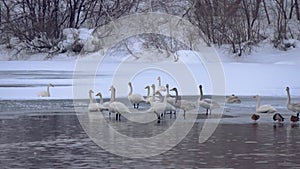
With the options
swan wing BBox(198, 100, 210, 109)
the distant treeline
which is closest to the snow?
the distant treeline

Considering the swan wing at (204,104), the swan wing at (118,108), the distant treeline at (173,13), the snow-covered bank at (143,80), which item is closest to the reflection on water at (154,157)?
the swan wing at (118,108)

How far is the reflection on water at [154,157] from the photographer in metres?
11.1

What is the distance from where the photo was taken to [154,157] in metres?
11.8

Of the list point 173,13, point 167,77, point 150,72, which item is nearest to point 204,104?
point 167,77

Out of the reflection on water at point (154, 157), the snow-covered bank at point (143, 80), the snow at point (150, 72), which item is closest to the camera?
the reflection on water at point (154, 157)

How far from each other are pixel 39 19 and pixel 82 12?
4.35 m

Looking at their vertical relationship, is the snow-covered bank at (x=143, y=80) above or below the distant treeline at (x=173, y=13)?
below

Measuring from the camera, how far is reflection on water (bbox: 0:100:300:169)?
36.4 feet

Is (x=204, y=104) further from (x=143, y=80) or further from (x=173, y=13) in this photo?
(x=173, y=13)

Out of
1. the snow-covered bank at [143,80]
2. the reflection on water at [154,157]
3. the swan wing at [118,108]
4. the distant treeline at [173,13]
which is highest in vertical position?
the distant treeline at [173,13]

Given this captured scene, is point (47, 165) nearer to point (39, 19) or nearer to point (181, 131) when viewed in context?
point (181, 131)

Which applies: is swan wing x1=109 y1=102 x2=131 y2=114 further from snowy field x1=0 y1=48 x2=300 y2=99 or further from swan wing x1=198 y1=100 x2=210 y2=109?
snowy field x1=0 y1=48 x2=300 y2=99

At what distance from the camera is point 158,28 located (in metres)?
46.8

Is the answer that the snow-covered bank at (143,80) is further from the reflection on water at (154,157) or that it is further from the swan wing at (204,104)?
the reflection on water at (154,157)
